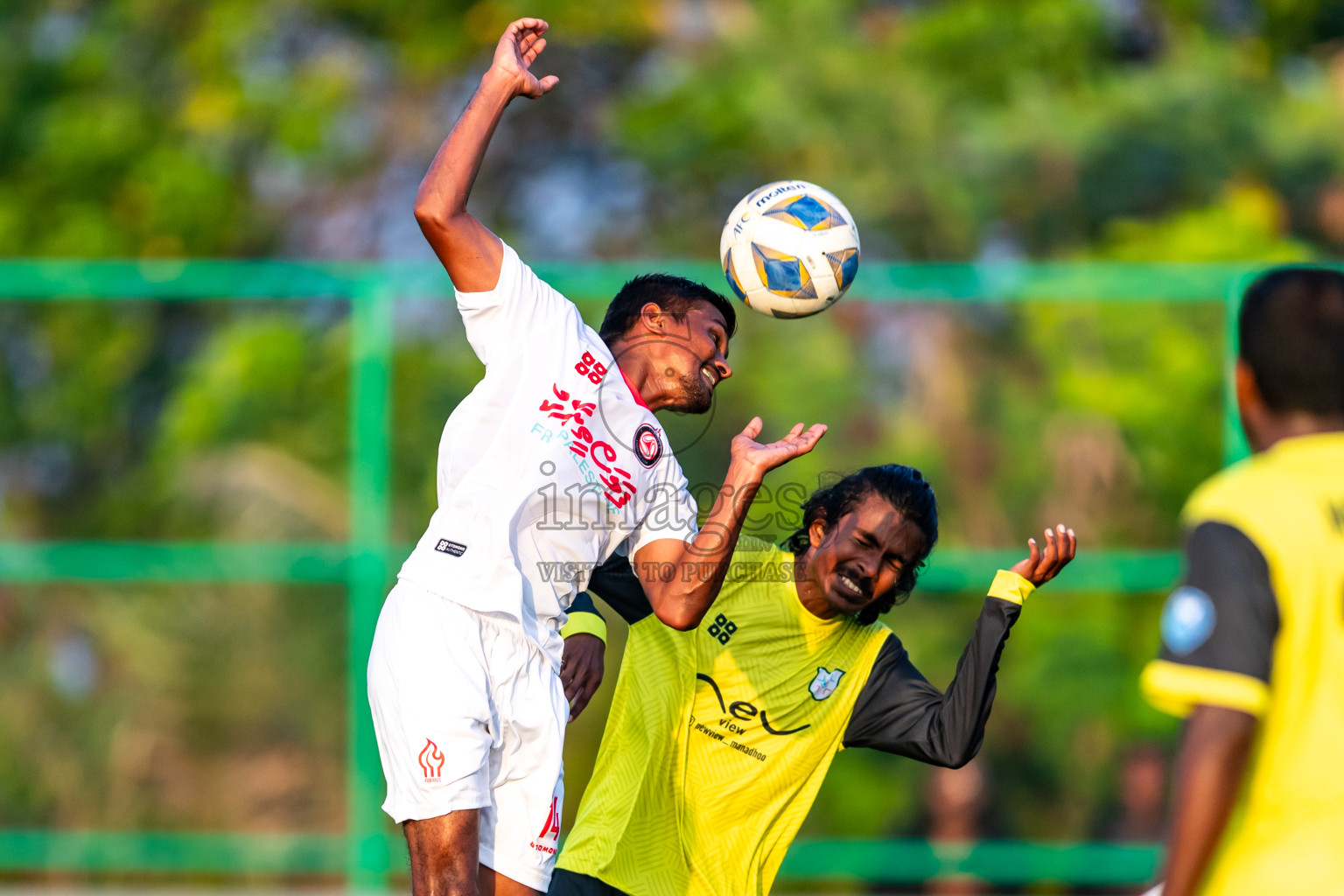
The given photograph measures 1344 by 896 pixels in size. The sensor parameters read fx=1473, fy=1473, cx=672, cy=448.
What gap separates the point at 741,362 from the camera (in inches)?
332

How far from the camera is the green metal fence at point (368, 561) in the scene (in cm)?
717

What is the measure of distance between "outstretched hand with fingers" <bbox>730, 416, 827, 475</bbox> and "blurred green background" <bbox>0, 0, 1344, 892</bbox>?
4060mm

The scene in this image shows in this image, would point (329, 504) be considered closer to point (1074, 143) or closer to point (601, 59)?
point (1074, 143)

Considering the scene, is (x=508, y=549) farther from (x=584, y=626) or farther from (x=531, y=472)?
(x=584, y=626)

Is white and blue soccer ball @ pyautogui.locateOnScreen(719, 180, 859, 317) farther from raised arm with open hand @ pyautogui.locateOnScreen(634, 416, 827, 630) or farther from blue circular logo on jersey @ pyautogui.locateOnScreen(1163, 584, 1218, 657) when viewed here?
blue circular logo on jersey @ pyautogui.locateOnScreen(1163, 584, 1218, 657)

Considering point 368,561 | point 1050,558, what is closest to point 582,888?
point 1050,558

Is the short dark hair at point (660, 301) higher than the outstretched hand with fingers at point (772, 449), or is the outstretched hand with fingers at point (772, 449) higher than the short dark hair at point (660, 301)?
the short dark hair at point (660, 301)

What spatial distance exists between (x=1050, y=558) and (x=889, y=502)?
47 centimetres

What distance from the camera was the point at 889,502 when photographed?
157 inches

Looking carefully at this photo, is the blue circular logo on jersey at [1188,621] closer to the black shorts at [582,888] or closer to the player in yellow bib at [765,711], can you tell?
the player in yellow bib at [765,711]

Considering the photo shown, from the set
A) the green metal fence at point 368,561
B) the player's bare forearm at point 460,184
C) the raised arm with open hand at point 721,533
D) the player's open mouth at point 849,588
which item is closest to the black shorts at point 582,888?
the raised arm with open hand at point 721,533

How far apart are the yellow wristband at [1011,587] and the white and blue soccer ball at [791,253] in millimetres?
1168

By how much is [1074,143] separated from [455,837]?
8700 millimetres

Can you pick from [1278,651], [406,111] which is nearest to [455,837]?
[1278,651]
